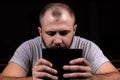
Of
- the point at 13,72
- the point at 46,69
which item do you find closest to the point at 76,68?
the point at 46,69

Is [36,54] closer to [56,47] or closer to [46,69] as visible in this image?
[56,47]

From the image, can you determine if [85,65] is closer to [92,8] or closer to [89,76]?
[89,76]

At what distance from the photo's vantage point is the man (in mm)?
972

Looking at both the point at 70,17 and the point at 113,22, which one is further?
the point at 113,22

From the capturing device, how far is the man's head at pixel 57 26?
125 centimetres

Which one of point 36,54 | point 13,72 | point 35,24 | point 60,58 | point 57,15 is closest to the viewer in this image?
point 60,58

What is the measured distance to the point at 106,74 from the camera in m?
1.31

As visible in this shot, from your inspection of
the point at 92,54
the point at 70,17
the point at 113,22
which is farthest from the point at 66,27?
the point at 113,22

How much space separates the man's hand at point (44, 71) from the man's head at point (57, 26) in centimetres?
27

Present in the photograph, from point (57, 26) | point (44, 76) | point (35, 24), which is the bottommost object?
point (35, 24)

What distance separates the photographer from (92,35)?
622 centimetres

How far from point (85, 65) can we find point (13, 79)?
1.47 feet

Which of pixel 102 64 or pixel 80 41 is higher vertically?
pixel 80 41

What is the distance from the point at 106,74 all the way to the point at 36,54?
42 centimetres
